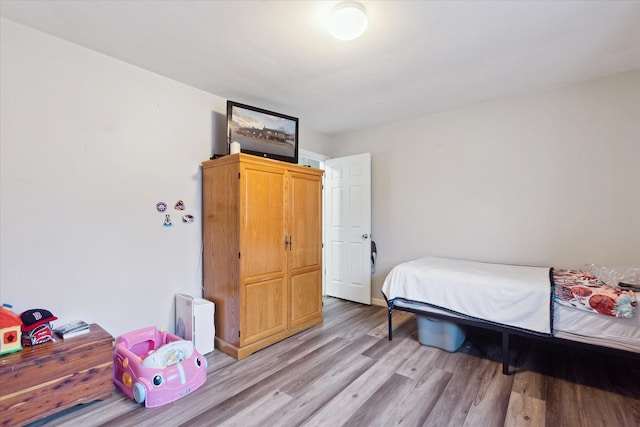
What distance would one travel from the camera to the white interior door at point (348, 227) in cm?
413

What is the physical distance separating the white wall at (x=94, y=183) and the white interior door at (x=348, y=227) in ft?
6.84

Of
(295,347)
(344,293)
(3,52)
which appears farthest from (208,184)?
(344,293)

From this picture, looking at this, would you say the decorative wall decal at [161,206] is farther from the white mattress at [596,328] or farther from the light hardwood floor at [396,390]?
the white mattress at [596,328]

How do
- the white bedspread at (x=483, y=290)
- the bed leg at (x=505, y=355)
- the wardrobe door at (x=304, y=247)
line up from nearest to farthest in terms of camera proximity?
the white bedspread at (x=483, y=290), the bed leg at (x=505, y=355), the wardrobe door at (x=304, y=247)

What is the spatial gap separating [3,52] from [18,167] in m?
0.76

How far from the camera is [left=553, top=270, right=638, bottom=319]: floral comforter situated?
1.90 meters

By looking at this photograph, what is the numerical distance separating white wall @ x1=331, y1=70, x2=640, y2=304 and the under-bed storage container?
107 cm

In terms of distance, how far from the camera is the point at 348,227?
431 cm

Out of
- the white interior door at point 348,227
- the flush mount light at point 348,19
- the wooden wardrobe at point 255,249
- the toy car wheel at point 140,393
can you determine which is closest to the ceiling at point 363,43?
the flush mount light at point 348,19

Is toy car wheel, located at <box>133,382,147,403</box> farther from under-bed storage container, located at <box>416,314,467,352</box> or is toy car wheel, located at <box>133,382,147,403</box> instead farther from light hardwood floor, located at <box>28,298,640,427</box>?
under-bed storage container, located at <box>416,314,467,352</box>

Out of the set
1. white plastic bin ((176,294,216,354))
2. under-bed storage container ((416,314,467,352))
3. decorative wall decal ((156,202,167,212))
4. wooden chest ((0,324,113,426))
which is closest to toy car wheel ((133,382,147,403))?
wooden chest ((0,324,113,426))

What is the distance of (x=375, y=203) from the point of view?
4273mm

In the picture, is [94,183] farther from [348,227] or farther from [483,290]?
[483,290]

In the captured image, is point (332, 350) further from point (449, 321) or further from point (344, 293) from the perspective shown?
point (344, 293)
